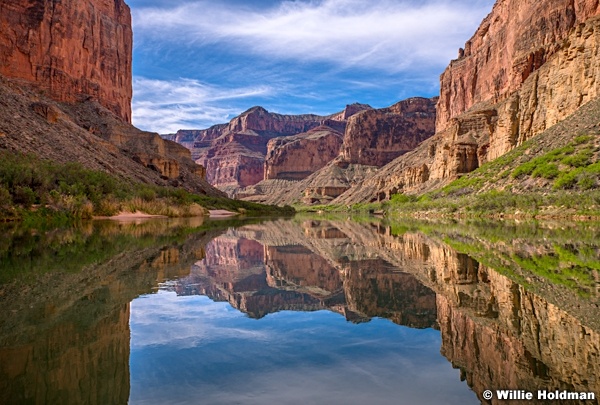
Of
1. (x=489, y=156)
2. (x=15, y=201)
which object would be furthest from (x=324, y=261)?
(x=489, y=156)

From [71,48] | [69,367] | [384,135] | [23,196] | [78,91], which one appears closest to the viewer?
[69,367]

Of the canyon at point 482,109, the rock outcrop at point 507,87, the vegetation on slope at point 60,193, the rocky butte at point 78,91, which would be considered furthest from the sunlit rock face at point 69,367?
the rock outcrop at point 507,87

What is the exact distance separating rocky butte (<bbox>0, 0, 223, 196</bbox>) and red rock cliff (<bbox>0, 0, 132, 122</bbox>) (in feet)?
0.48

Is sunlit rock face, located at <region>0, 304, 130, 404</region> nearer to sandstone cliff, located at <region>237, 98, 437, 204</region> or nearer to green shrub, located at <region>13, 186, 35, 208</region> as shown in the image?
green shrub, located at <region>13, 186, 35, 208</region>

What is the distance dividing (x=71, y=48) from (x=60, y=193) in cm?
5993

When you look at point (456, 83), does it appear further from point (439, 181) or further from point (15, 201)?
point (15, 201)

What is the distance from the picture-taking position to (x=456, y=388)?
3869 millimetres

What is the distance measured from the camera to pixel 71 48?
264ft

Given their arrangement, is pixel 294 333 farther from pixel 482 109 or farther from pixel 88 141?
pixel 482 109

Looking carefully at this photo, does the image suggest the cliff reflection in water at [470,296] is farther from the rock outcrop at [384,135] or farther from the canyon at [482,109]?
the rock outcrop at [384,135]

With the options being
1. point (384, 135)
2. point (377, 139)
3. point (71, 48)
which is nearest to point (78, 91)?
point (71, 48)

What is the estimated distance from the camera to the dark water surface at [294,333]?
380cm

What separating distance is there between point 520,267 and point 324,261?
5.27 metres

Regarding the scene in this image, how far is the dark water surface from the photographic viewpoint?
380 cm
